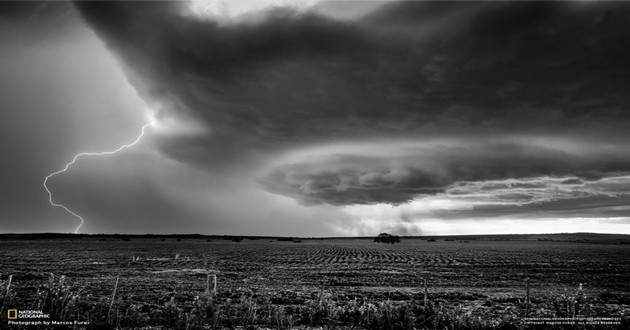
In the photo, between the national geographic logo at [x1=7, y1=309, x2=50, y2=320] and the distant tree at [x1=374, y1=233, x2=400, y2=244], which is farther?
the distant tree at [x1=374, y1=233, x2=400, y2=244]

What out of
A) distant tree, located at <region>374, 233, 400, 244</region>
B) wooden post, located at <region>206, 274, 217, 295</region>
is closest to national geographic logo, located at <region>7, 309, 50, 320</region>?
wooden post, located at <region>206, 274, 217, 295</region>

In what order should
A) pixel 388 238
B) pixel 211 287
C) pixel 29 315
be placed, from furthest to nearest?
pixel 388 238 < pixel 211 287 < pixel 29 315

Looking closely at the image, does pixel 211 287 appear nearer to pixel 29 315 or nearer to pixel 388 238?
pixel 29 315

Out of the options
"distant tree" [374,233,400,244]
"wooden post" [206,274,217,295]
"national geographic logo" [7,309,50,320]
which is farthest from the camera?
"distant tree" [374,233,400,244]

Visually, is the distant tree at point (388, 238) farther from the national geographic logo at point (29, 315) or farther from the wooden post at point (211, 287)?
the national geographic logo at point (29, 315)

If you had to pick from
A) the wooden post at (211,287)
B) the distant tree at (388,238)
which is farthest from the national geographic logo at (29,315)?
the distant tree at (388,238)

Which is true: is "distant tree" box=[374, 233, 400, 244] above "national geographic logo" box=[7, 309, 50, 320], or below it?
→ below

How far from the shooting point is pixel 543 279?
37000mm

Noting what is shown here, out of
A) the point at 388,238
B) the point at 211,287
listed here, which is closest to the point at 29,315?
the point at 211,287

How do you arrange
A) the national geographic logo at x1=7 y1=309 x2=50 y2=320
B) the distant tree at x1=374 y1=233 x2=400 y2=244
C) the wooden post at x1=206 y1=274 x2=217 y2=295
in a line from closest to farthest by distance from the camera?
the national geographic logo at x1=7 y1=309 x2=50 y2=320 < the wooden post at x1=206 y1=274 x2=217 y2=295 < the distant tree at x1=374 y1=233 x2=400 y2=244

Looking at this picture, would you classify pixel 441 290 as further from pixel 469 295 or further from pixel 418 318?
pixel 418 318

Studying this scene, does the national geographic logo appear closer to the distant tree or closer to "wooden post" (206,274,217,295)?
"wooden post" (206,274,217,295)

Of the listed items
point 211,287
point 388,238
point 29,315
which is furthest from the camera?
point 388,238

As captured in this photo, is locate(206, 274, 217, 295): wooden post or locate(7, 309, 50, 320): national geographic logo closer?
locate(7, 309, 50, 320): national geographic logo
